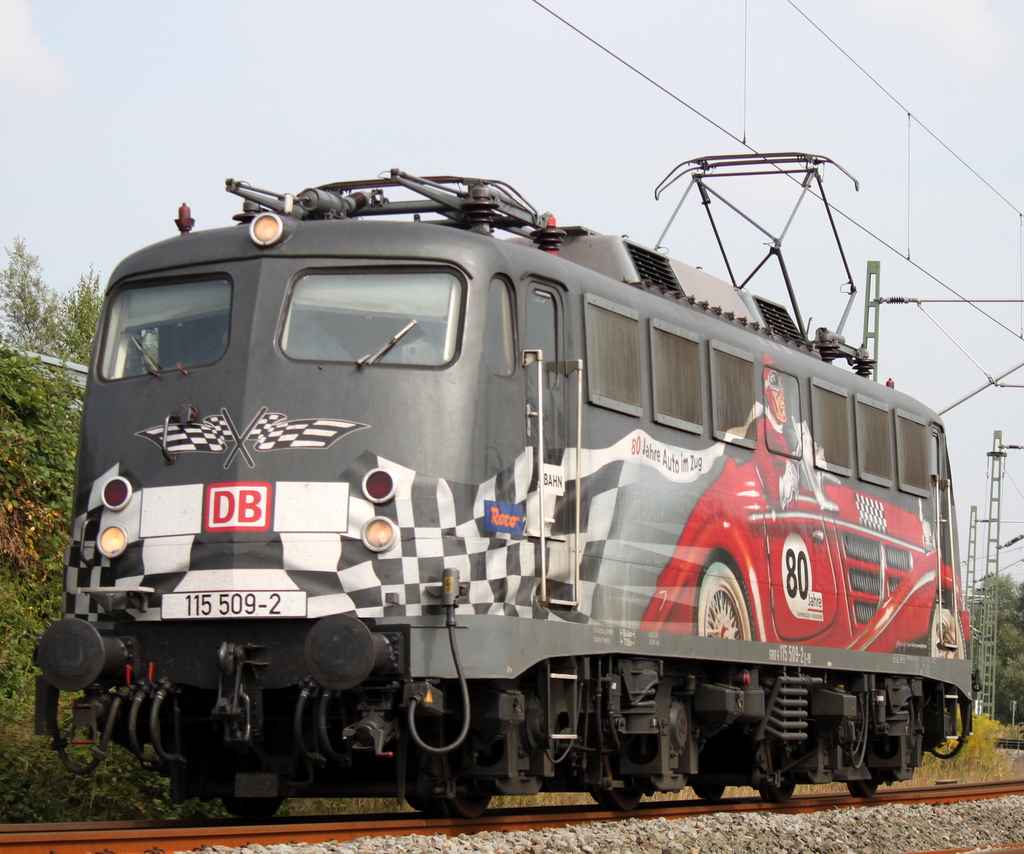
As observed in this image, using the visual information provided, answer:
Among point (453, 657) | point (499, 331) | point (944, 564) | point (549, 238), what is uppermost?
point (549, 238)

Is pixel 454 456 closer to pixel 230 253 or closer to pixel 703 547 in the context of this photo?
pixel 230 253

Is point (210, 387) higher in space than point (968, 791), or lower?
higher

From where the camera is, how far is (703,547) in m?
10.9

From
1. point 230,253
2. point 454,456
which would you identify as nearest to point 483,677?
point 454,456

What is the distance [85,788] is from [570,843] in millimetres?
3958

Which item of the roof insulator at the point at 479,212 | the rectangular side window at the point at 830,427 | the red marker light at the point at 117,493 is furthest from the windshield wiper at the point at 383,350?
the rectangular side window at the point at 830,427

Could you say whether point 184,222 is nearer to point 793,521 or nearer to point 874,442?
point 793,521

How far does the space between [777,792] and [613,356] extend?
189 inches

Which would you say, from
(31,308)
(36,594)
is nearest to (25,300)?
(31,308)

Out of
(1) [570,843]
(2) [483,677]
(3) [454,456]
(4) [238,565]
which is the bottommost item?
(1) [570,843]

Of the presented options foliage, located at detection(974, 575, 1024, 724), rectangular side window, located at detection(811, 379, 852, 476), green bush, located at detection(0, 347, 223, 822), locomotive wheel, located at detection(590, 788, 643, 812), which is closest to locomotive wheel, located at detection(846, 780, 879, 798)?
rectangular side window, located at detection(811, 379, 852, 476)

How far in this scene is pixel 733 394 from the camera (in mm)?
11648

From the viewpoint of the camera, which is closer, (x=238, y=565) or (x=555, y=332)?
(x=238, y=565)

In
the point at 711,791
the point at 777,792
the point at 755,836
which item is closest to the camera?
the point at 755,836
